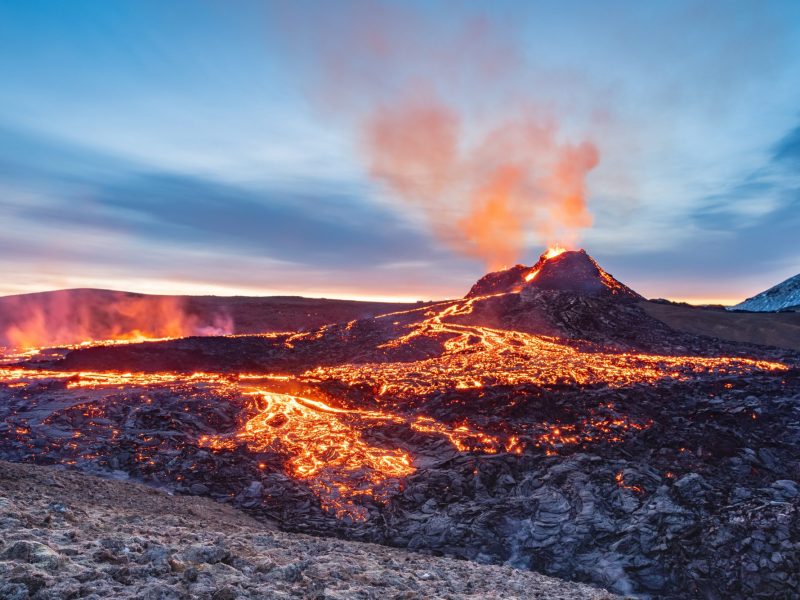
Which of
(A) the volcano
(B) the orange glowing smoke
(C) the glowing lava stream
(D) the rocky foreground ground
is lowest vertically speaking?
(C) the glowing lava stream

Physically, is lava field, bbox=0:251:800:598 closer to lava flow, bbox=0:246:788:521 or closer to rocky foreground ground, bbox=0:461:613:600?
lava flow, bbox=0:246:788:521

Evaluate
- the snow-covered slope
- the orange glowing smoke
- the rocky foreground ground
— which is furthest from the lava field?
the snow-covered slope

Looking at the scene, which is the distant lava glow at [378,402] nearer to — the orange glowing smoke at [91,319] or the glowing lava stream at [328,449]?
the glowing lava stream at [328,449]

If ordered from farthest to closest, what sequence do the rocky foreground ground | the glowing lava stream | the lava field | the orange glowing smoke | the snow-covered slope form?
the snow-covered slope
the orange glowing smoke
the glowing lava stream
the lava field
the rocky foreground ground

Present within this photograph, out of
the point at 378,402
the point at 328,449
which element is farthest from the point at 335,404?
the point at 328,449

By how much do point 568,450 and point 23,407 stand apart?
1958 centimetres

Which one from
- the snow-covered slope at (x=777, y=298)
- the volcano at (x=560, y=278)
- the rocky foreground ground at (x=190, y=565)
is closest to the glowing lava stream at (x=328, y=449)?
the rocky foreground ground at (x=190, y=565)

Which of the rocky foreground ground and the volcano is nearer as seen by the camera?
the rocky foreground ground

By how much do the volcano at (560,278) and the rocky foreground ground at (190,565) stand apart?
141 ft

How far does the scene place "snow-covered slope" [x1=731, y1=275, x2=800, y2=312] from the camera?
237ft

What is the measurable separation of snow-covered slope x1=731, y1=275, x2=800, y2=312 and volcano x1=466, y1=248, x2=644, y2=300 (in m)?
33.0

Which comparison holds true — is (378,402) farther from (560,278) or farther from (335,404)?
(560,278)

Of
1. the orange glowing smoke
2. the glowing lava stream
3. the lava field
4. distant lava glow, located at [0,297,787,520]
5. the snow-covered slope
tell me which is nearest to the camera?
the lava field

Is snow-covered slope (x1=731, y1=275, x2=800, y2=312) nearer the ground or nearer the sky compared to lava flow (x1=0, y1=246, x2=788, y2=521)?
nearer the sky
